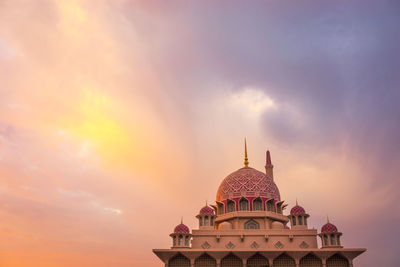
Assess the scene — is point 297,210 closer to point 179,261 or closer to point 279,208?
point 279,208

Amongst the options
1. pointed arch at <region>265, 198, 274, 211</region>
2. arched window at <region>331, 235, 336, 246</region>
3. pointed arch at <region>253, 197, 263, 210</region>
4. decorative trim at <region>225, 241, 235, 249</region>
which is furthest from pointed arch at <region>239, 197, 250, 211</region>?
arched window at <region>331, 235, 336, 246</region>

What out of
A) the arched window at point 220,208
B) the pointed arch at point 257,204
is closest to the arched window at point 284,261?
the pointed arch at point 257,204

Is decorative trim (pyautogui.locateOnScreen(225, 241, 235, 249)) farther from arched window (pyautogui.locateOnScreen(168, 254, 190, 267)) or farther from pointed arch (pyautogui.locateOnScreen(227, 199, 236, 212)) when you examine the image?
pointed arch (pyautogui.locateOnScreen(227, 199, 236, 212))

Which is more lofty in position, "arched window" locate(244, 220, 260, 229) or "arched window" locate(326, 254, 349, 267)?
"arched window" locate(244, 220, 260, 229)

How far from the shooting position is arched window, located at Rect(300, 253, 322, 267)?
96.1 feet

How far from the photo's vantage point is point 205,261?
2953 centimetres

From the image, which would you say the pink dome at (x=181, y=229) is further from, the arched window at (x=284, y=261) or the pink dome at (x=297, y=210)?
the pink dome at (x=297, y=210)

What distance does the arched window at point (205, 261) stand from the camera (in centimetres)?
2939

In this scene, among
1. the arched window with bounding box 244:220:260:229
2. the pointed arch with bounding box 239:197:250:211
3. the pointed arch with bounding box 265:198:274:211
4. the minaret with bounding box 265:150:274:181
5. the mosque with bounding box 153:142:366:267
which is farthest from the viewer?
the minaret with bounding box 265:150:274:181

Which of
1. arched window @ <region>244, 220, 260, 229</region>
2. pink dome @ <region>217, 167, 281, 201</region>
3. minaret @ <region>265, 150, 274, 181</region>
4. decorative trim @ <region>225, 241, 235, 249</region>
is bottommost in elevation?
decorative trim @ <region>225, 241, 235, 249</region>

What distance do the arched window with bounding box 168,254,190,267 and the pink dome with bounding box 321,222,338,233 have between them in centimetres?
1238

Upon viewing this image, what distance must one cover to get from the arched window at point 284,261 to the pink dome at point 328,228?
4028 mm

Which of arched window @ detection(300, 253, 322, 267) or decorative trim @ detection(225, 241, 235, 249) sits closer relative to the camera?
arched window @ detection(300, 253, 322, 267)

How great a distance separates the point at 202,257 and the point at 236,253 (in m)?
3.01
